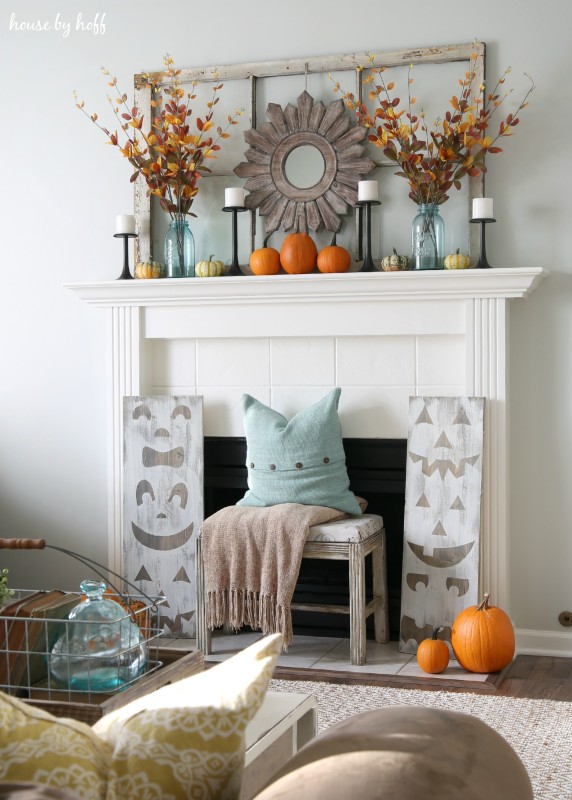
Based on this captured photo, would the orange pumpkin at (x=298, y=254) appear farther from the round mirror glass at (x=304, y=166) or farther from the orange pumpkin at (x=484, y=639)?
the orange pumpkin at (x=484, y=639)

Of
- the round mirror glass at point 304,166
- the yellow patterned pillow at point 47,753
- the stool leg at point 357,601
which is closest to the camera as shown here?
the yellow patterned pillow at point 47,753

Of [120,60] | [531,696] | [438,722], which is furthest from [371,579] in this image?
[438,722]

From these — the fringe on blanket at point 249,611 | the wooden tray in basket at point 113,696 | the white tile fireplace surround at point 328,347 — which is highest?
the white tile fireplace surround at point 328,347

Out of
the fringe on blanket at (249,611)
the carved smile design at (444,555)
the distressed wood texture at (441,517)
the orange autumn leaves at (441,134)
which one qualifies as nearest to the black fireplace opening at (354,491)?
the distressed wood texture at (441,517)

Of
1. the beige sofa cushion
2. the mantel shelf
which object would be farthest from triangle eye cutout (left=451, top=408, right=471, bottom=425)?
the beige sofa cushion

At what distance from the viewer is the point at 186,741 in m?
1.04

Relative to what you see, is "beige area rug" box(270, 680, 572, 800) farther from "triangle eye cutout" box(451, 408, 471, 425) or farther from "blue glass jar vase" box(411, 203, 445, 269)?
"blue glass jar vase" box(411, 203, 445, 269)

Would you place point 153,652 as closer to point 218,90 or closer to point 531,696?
point 531,696

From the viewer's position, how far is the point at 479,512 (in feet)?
12.6

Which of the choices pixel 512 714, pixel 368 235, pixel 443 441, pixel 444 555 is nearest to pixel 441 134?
pixel 368 235

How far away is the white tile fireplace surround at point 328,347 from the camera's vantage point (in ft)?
12.8

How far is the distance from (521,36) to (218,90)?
1264 mm

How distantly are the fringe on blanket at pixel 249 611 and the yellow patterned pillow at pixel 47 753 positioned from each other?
8.99 feet

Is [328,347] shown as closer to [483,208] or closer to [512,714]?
[483,208]
